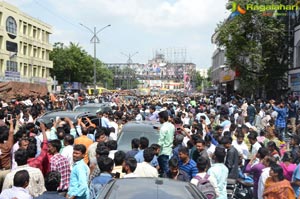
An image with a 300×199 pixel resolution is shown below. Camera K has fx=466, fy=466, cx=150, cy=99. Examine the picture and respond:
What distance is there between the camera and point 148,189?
5.21 m

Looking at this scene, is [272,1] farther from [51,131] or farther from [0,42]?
[0,42]

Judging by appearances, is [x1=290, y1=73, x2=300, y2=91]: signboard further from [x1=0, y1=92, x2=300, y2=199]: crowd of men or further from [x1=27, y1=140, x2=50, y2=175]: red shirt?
[x1=27, y1=140, x2=50, y2=175]: red shirt

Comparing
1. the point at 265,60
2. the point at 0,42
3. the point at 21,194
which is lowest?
the point at 21,194

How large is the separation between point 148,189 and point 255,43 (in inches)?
1181

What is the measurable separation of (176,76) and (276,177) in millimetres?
154000

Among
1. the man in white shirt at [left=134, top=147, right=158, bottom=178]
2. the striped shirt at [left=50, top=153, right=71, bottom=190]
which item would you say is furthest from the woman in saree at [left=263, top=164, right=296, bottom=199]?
the striped shirt at [left=50, top=153, right=71, bottom=190]

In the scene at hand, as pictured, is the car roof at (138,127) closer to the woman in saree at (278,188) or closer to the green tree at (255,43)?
the woman in saree at (278,188)

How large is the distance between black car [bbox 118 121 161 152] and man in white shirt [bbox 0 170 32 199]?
17.1ft

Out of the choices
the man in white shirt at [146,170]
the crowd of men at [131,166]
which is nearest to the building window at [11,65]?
the crowd of men at [131,166]

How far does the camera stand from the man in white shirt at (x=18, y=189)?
5.57 meters

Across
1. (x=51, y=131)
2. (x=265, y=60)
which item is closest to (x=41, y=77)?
(x=265, y=60)

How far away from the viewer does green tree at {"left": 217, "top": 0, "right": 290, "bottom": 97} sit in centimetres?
3356

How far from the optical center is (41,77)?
73812mm

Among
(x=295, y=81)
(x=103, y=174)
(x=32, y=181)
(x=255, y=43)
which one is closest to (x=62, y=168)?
(x=103, y=174)
